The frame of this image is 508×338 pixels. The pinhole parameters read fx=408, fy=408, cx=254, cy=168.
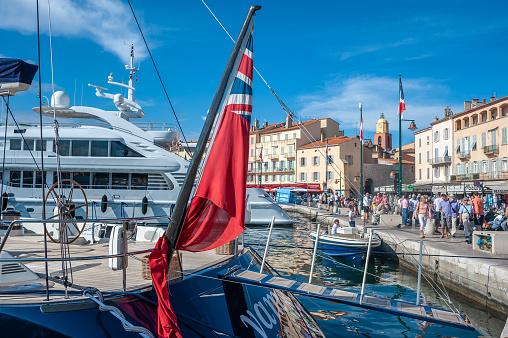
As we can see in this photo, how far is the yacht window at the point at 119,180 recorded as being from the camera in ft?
71.1

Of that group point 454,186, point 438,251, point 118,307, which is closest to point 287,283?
point 118,307

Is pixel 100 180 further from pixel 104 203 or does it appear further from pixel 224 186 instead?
pixel 224 186

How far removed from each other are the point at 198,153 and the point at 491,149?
42986mm

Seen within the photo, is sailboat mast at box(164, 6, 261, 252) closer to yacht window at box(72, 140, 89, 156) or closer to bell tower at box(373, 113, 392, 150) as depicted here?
yacht window at box(72, 140, 89, 156)

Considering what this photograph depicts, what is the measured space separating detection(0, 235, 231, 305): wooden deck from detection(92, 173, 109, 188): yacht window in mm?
13113

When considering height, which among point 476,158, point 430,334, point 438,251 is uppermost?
point 476,158

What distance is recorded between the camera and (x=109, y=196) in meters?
21.4

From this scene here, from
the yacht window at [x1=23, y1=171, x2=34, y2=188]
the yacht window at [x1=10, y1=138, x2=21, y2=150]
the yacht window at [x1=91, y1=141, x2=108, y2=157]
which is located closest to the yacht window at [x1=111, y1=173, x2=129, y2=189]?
the yacht window at [x1=91, y1=141, x2=108, y2=157]

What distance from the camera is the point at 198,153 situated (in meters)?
4.05

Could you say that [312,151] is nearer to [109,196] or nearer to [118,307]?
[109,196]

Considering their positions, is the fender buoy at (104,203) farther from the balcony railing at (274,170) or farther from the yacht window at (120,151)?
the balcony railing at (274,170)

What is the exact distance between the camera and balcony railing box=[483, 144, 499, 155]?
3910cm

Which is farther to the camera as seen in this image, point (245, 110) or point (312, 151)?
point (312, 151)

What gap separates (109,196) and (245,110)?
18.7m
